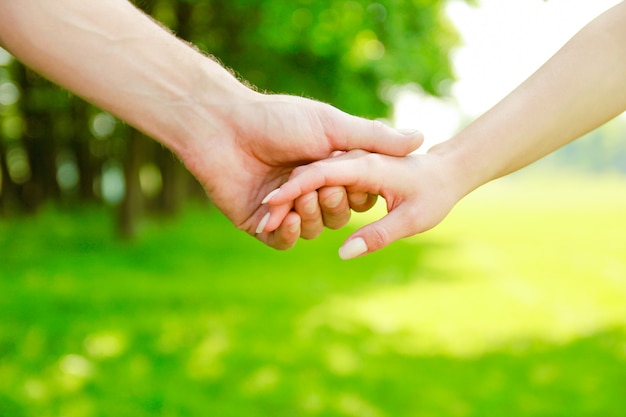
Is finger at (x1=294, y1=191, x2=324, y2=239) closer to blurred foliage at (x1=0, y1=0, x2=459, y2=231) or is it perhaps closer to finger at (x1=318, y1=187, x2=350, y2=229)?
finger at (x1=318, y1=187, x2=350, y2=229)

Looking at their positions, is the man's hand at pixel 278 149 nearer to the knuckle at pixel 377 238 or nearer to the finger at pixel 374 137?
the finger at pixel 374 137

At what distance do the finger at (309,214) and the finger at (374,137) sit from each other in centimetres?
33

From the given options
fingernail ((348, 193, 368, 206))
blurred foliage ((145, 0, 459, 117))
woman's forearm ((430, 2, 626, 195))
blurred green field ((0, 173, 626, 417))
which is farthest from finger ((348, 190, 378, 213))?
blurred foliage ((145, 0, 459, 117))

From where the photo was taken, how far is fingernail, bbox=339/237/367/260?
8.50ft

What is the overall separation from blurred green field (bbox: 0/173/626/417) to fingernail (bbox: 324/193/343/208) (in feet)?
8.87

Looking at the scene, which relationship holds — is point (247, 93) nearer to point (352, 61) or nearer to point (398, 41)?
point (398, 41)

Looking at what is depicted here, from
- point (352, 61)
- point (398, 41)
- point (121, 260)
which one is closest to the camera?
point (398, 41)

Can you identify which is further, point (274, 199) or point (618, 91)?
point (618, 91)

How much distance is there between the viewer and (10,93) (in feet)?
64.1

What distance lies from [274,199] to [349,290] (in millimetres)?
7468

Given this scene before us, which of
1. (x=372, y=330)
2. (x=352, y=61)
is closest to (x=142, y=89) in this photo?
(x=372, y=330)

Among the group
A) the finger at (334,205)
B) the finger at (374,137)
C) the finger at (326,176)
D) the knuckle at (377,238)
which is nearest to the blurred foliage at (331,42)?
the finger at (374,137)

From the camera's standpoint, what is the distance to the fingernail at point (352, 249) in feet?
8.50

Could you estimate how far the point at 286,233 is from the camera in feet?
9.68
